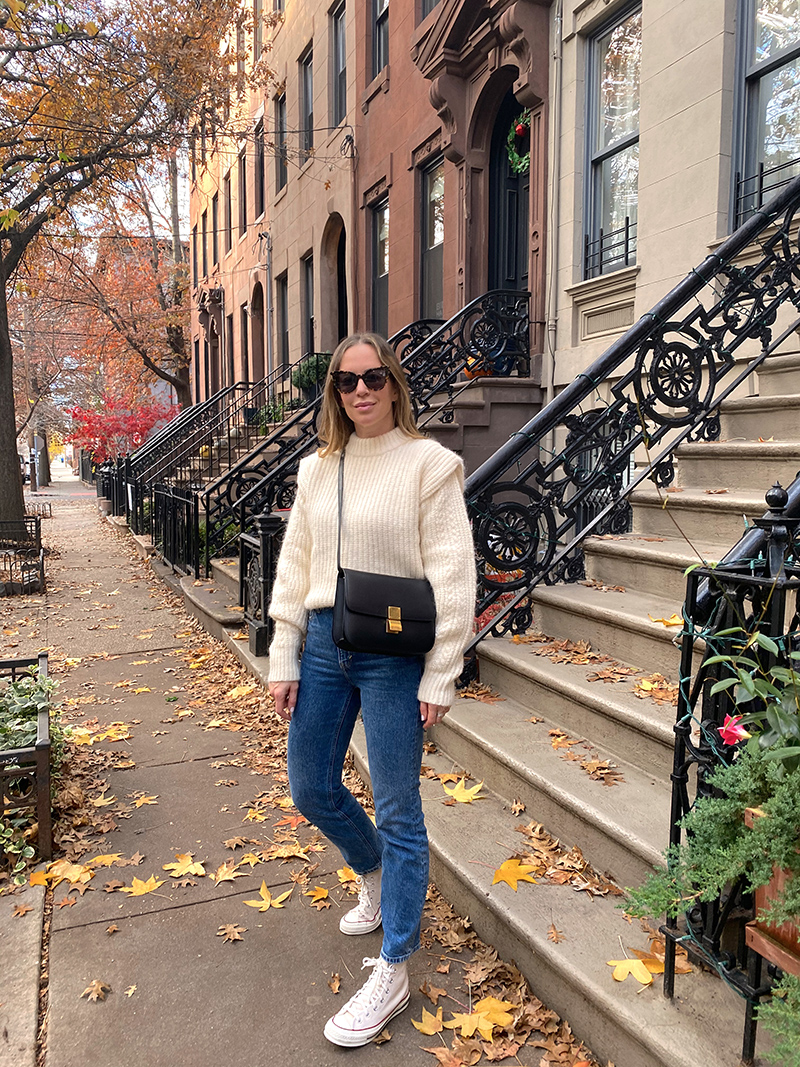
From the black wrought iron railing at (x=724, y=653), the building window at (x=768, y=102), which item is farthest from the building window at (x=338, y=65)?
the black wrought iron railing at (x=724, y=653)

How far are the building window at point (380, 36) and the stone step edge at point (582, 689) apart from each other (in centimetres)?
1091

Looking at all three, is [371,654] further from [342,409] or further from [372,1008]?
[372,1008]

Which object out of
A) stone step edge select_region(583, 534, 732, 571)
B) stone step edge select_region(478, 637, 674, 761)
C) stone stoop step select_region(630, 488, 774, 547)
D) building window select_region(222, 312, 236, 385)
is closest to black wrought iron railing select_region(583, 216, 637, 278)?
stone stoop step select_region(630, 488, 774, 547)

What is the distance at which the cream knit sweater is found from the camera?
91.0 inches

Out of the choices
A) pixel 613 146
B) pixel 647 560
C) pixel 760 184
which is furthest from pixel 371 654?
pixel 613 146

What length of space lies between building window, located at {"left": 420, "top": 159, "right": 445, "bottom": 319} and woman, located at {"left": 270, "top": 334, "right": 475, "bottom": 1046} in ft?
26.7

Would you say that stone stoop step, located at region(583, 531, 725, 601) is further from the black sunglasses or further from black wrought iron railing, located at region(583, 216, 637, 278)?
black wrought iron railing, located at region(583, 216, 637, 278)

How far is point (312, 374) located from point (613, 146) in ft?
23.9

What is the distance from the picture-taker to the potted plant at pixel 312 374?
13359 mm

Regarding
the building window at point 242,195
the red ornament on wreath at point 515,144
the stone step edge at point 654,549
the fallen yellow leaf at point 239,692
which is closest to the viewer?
the stone step edge at point 654,549

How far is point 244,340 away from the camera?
823 inches

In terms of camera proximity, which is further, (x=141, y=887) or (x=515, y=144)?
(x=515, y=144)

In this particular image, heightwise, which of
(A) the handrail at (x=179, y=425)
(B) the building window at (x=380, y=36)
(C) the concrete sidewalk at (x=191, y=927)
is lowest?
(C) the concrete sidewalk at (x=191, y=927)

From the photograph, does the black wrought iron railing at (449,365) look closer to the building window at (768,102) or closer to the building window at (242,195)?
the building window at (768,102)
